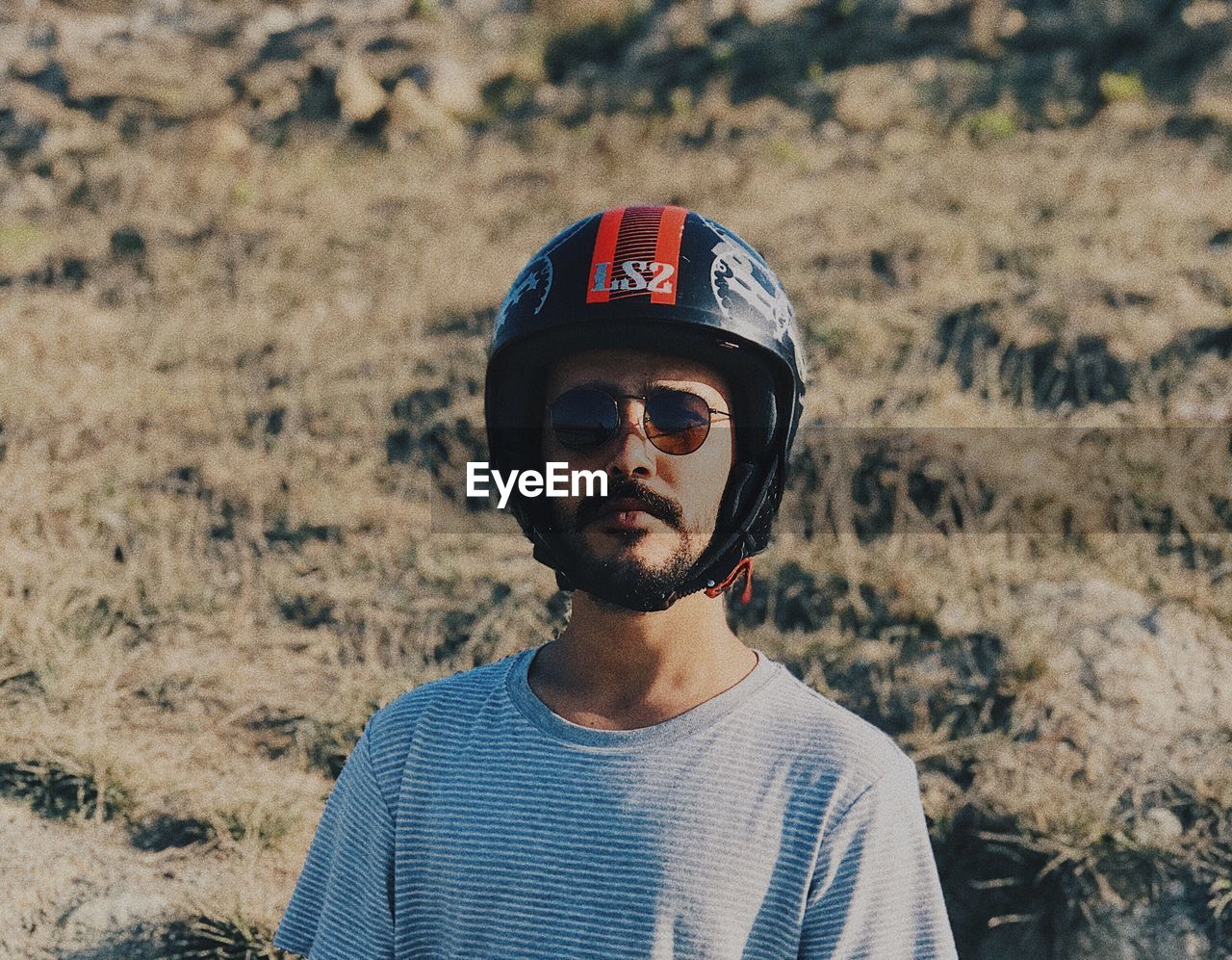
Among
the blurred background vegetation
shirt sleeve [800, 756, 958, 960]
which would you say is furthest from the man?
the blurred background vegetation

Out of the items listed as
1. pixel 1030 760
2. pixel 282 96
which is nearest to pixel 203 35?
pixel 282 96

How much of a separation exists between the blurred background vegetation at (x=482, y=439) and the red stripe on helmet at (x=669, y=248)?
278cm

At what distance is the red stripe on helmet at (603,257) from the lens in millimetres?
2441

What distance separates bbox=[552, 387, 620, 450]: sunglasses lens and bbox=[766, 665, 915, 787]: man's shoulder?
59cm

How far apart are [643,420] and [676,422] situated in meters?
0.06

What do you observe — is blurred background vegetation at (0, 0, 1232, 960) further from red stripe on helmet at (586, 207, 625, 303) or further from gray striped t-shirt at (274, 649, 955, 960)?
red stripe on helmet at (586, 207, 625, 303)

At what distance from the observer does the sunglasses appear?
229 cm

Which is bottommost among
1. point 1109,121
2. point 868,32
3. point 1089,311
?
point 1089,311

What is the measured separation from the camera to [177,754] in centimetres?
483

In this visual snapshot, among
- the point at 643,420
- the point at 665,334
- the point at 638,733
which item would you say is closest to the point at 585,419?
the point at 643,420

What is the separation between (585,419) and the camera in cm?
230

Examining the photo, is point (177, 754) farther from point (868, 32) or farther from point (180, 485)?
point (868, 32)

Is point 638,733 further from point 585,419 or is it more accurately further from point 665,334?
point 665,334

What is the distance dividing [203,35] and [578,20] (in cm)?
643
